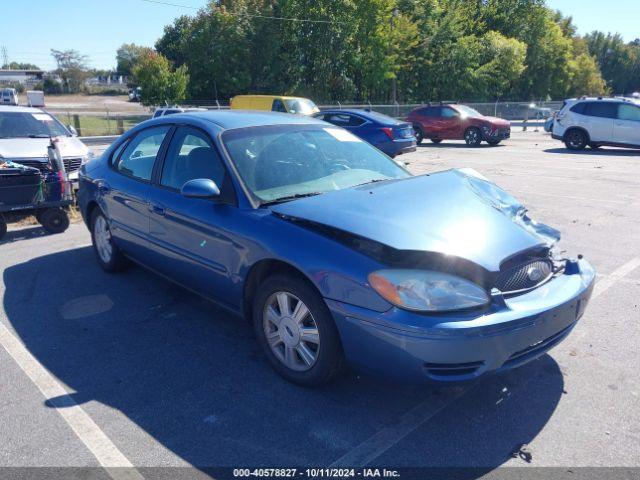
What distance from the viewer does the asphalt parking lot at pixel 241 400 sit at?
2.80m

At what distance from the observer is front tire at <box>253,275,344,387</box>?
10.4 feet

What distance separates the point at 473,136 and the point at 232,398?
18.8 meters

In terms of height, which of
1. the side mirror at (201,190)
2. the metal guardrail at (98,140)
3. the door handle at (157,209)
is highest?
the side mirror at (201,190)

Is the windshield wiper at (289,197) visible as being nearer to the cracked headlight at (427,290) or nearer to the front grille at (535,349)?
the cracked headlight at (427,290)

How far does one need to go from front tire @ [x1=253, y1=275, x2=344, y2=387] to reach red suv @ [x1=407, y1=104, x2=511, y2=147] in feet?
60.2

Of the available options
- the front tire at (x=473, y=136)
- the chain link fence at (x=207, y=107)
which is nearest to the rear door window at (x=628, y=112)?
the front tire at (x=473, y=136)

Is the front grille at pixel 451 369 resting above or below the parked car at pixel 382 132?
below

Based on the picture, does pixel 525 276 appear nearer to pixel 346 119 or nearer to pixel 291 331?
pixel 291 331

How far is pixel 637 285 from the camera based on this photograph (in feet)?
16.9

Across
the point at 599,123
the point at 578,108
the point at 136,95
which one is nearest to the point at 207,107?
the point at 578,108

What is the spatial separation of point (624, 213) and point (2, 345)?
822 cm

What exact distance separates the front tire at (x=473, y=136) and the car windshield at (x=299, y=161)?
16.8 meters

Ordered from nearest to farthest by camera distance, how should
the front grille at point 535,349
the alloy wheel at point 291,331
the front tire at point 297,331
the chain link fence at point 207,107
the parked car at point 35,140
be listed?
the front grille at point 535,349
the front tire at point 297,331
the alloy wheel at point 291,331
the parked car at point 35,140
the chain link fence at point 207,107

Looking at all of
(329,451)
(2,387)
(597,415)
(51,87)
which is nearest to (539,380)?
(597,415)
